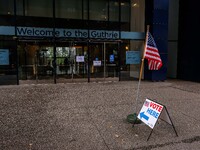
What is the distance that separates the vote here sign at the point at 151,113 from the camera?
466cm

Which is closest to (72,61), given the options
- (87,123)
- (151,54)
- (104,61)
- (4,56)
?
(104,61)

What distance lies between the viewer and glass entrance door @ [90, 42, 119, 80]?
43.6ft

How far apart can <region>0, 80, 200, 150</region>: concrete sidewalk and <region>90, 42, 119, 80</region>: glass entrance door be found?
4805 mm

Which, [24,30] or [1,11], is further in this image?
[1,11]

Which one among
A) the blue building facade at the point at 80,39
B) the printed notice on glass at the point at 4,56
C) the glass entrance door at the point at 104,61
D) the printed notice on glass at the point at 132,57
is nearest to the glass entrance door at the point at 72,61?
the blue building facade at the point at 80,39

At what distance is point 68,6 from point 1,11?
4392 millimetres

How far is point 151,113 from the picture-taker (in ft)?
16.0

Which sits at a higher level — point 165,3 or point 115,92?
point 165,3

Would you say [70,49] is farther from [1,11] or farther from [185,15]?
[185,15]

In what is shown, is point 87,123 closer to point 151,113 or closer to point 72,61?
point 151,113

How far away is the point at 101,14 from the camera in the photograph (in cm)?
1432

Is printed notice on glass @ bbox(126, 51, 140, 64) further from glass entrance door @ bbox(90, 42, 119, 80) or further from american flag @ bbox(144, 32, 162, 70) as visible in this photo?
american flag @ bbox(144, 32, 162, 70)

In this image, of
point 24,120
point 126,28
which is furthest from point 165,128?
point 126,28

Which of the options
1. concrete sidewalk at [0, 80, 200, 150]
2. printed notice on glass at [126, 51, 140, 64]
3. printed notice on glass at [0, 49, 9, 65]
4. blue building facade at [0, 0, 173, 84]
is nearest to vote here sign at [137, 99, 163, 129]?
concrete sidewalk at [0, 80, 200, 150]
